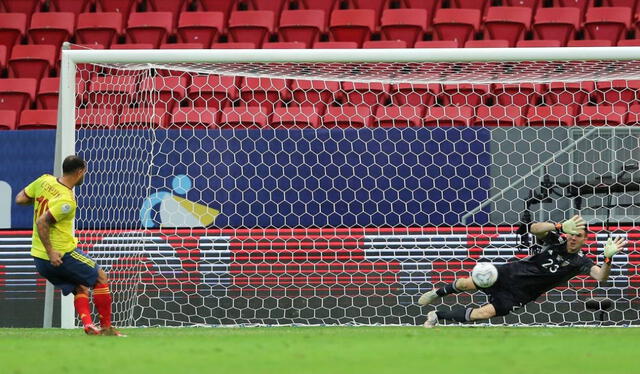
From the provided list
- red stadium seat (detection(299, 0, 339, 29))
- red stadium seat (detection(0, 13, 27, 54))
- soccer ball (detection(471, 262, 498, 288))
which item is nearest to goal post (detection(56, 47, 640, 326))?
soccer ball (detection(471, 262, 498, 288))

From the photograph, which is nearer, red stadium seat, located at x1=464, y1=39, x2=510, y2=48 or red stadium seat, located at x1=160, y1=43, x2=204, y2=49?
red stadium seat, located at x1=464, y1=39, x2=510, y2=48

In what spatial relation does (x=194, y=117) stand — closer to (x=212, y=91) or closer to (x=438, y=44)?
(x=212, y=91)

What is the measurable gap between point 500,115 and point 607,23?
4.06m

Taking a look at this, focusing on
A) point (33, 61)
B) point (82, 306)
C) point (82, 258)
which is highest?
point (33, 61)

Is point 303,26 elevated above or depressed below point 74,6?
below

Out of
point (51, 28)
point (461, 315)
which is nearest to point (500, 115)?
point (461, 315)

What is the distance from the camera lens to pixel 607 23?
563 inches

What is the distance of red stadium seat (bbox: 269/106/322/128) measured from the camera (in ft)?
35.7

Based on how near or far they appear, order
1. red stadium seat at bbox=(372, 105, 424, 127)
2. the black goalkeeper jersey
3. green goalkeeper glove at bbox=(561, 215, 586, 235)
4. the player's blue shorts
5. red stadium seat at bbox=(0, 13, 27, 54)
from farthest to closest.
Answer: red stadium seat at bbox=(0, 13, 27, 54) < red stadium seat at bbox=(372, 105, 424, 127) < the black goalkeeper jersey < green goalkeeper glove at bbox=(561, 215, 586, 235) < the player's blue shorts

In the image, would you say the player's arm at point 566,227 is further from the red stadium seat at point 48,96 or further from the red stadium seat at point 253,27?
the red stadium seat at point 48,96

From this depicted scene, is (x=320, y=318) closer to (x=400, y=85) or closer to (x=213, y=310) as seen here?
(x=213, y=310)

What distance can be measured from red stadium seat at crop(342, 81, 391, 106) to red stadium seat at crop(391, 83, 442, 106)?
98mm

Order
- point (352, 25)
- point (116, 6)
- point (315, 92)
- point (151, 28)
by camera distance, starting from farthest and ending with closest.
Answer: point (116, 6) → point (151, 28) → point (352, 25) → point (315, 92)

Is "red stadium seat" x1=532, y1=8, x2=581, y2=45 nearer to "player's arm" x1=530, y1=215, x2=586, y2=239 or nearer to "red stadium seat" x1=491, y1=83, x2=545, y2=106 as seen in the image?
"red stadium seat" x1=491, y1=83, x2=545, y2=106
